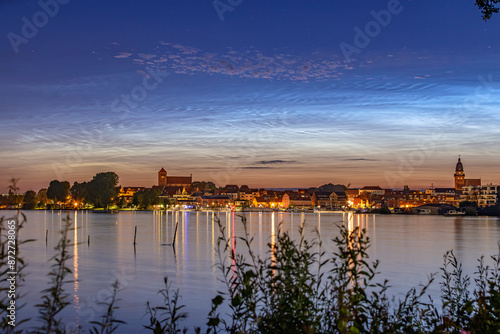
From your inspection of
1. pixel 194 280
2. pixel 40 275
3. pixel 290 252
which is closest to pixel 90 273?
pixel 40 275

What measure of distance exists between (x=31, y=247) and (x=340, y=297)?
63400 mm

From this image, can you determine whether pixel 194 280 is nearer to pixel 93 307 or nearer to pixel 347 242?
pixel 93 307

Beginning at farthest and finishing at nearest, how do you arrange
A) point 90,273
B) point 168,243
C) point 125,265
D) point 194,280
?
point 168,243 → point 125,265 → point 90,273 → point 194,280

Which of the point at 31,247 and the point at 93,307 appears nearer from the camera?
the point at 93,307

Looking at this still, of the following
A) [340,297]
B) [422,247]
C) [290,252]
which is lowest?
[422,247]

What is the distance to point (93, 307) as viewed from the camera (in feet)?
86.5

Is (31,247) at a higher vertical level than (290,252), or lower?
lower

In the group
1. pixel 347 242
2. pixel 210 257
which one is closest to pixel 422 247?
pixel 210 257

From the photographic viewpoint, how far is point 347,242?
6.78m

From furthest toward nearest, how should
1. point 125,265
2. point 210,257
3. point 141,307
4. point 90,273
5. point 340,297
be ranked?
point 210,257, point 125,265, point 90,273, point 141,307, point 340,297

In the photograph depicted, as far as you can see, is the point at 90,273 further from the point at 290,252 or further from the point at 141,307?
the point at 290,252

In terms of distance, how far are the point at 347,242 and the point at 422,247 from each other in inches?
2424

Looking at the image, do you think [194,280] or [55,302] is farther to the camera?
[194,280]

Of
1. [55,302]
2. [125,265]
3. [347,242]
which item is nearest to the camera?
[55,302]
